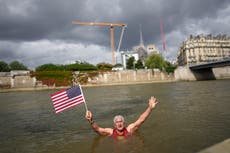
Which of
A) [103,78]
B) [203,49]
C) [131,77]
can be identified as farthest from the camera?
[203,49]

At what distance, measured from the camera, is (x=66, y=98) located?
320 inches

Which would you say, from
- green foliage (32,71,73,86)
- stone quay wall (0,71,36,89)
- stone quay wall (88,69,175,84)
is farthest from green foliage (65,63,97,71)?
stone quay wall (0,71,36,89)

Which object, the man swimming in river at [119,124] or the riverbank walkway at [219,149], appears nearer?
Answer: the riverbank walkway at [219,149]

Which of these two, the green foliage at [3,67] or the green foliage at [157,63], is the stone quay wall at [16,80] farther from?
the green foliage at [157,63]

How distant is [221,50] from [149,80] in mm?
67881

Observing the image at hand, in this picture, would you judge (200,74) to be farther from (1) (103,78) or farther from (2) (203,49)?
(1) (103,78)

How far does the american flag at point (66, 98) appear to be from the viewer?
8039 millimetres

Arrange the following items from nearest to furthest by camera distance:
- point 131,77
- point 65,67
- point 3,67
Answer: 1. point 131,77
2. point 65,67
3. point 3,67

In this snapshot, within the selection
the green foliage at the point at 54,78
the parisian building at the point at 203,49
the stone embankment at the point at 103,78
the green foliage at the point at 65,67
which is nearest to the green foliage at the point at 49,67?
the green foliage at the point at 65,67

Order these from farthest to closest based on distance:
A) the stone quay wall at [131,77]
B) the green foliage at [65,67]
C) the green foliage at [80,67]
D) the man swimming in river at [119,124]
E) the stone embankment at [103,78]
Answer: the green foliage at [65,67] < the green foliage at [80,67] < the stone quay wall at [131,77] < the stone embankment at [103,78] < the man swimming in river at [119,124]

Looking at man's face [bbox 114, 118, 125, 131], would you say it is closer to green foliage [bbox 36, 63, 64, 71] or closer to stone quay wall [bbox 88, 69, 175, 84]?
stone quay wall [bbox 88, 69, 175, 84]

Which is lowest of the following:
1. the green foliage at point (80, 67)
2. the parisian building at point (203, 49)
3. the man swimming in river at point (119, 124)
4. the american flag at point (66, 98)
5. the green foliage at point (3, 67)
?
the man swimming in river at point (119, 124)

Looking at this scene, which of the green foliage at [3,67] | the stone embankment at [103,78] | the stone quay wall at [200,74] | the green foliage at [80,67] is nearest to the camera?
the stone embankment at [103,78]

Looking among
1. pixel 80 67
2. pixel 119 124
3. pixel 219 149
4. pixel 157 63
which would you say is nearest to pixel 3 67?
pixel 80 67
